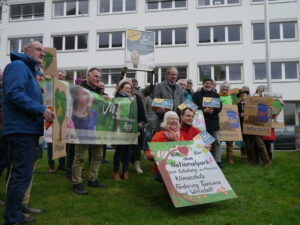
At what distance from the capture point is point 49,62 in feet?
16.4

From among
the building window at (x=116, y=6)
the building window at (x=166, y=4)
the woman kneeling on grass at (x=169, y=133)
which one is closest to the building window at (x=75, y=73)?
the building window at (x=116, y=6)

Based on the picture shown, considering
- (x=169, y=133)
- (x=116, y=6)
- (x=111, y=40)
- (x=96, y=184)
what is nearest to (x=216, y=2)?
(x=116, y=6)

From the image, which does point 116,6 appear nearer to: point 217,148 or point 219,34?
point 219,34

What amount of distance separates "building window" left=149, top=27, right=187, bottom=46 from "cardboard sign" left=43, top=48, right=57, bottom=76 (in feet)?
66.5

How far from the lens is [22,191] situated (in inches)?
125

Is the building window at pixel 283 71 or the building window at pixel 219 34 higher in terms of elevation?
the building window at pixel 219 34

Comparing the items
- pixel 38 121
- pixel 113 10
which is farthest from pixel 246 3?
pixel 38 121

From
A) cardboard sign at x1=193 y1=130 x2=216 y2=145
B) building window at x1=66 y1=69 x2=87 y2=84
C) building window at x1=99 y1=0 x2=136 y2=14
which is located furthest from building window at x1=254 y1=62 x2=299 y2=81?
cardboard sign at x1=193 y1=130 x2=216 y2=145

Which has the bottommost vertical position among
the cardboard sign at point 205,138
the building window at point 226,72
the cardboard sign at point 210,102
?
the cardboard sign at point 205,138

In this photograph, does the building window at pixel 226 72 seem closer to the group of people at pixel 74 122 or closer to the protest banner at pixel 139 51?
the group of people at pixel 74 122

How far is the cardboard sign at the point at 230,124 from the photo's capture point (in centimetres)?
760

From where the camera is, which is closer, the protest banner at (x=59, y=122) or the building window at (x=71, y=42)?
the protest banner at (x=59, y=122)

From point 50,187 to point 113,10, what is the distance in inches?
920

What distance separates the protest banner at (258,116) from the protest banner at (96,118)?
337 centimetres
